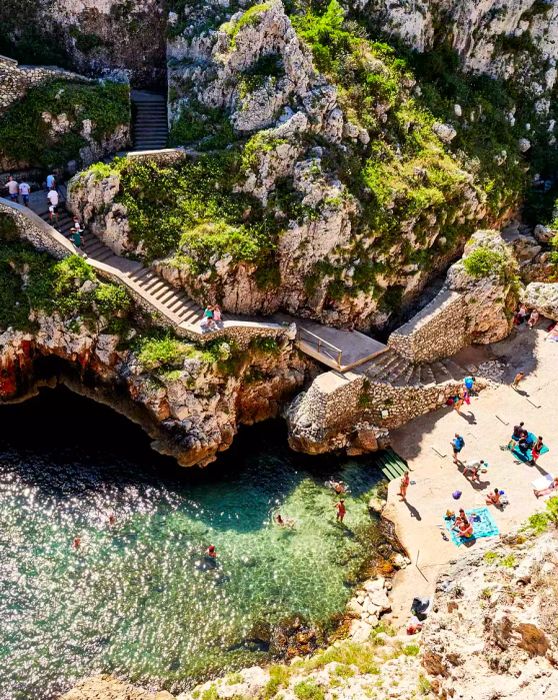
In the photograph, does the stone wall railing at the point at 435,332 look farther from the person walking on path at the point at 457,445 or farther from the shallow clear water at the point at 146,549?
the shallow clear water at the point at 146,549

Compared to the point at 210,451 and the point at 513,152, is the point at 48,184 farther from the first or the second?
the point at 513,152

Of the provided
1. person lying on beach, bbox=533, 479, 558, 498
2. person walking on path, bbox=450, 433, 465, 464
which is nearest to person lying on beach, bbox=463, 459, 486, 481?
person walking on path, bbox=450, 433, 465, 464

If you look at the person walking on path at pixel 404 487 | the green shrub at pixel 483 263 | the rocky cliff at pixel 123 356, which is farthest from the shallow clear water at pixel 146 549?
the green shrub at pixel 483 263

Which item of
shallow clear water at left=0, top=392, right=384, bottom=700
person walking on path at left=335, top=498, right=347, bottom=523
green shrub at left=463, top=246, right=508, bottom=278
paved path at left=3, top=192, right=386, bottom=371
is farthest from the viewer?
green shrub at left=463, top=246, right=508, bottom=278

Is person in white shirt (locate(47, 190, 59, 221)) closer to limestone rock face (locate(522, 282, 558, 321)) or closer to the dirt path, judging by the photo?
the dirt path

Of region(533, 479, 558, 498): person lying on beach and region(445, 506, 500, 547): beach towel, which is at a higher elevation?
region(533, 479, 558, 498): person lying on beach

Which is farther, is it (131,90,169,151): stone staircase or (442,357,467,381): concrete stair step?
(131,90,169,151): stone staircase

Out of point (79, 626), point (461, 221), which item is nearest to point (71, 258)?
point (79, 626)
